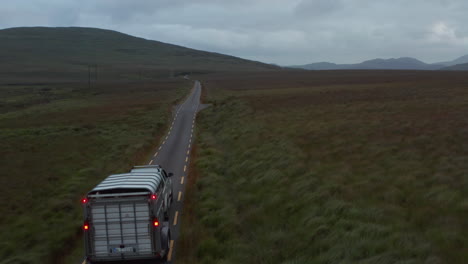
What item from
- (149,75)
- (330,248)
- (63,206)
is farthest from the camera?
(149,75)

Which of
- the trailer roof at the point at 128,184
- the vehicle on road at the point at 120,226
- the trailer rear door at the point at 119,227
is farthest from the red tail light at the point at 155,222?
the trailer roof at the point at 128,184

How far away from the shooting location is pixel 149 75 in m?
191

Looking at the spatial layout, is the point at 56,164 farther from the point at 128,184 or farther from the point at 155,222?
the point at 155,222

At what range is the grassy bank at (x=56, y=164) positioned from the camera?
1563 cm

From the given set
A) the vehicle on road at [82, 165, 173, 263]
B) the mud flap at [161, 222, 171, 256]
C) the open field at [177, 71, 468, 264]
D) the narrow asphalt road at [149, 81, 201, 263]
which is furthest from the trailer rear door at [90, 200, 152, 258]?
the open field at [177, 71, 468, 264]

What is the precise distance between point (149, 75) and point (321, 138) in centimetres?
17201

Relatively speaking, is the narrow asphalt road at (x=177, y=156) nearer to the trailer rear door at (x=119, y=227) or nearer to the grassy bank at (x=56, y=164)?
the grassy bank at (x=56, y=164)

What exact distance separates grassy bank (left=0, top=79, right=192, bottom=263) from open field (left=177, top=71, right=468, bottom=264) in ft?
16.3

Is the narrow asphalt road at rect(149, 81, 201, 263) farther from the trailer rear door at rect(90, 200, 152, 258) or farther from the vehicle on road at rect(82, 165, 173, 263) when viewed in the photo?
the trailer rear door at rect(90, 200, 152, 258)

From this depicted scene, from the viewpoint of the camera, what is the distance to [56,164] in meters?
27.5

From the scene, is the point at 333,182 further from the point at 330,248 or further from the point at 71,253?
the point at 71,253

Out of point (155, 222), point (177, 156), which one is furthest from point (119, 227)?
point (177, 156)

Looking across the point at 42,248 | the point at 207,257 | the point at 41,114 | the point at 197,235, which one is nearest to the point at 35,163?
the point at 42,248

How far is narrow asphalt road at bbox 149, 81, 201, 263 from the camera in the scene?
17.7 meters
